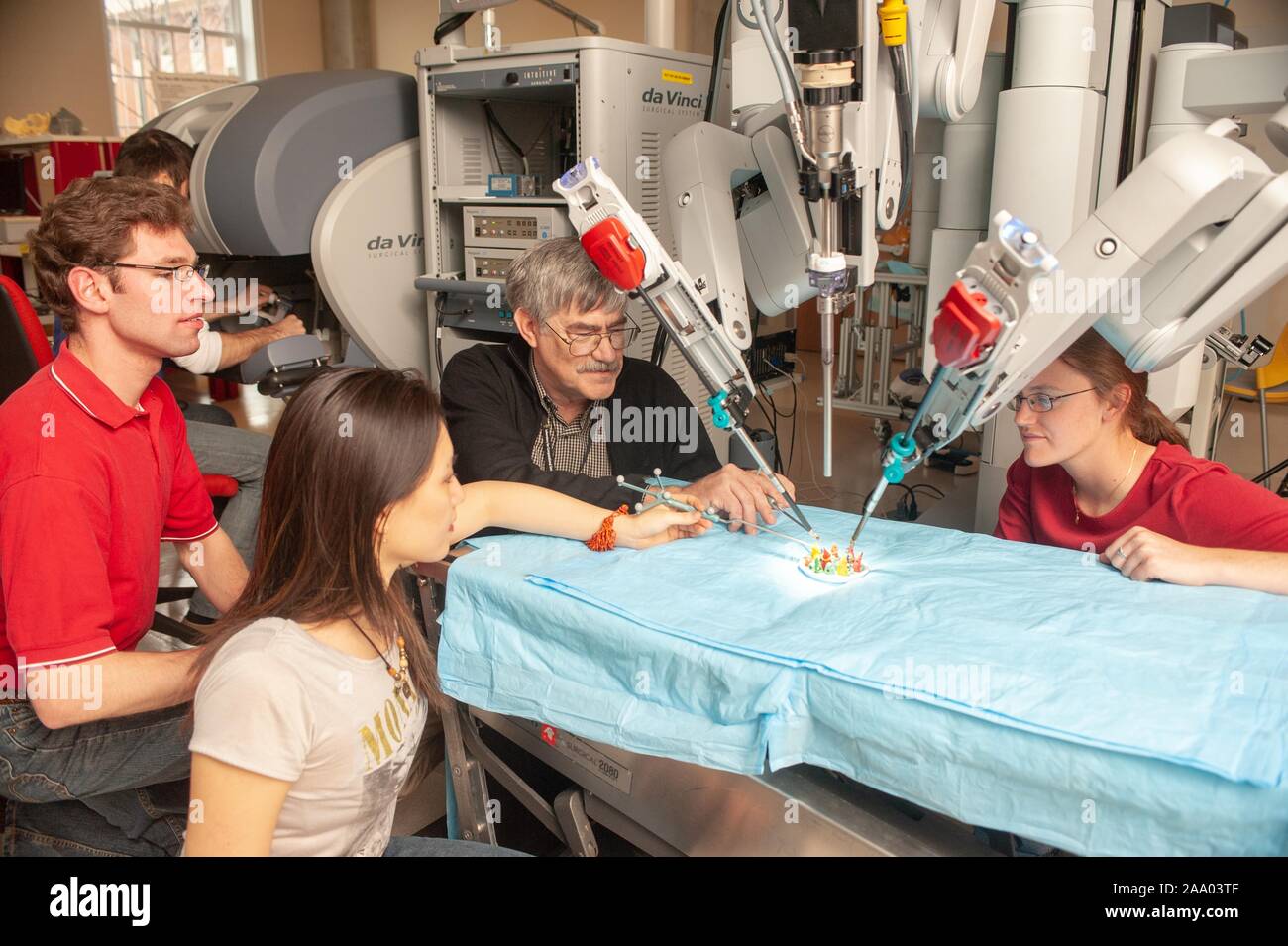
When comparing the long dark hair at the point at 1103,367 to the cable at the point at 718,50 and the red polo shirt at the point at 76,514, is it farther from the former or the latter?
the red polo shirt at the point at 76,514

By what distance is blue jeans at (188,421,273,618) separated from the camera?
2477mm

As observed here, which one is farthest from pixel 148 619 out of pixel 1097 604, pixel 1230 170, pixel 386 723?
pixel 1230 170

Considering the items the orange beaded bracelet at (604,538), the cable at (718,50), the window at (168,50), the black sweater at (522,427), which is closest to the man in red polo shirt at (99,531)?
the black sweater at (522,427)

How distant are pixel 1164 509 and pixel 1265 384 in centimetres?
283

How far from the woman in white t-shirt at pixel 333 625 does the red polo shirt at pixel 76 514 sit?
0.29m

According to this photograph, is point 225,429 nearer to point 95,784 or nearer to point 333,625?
point 95,784

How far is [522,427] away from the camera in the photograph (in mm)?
1905

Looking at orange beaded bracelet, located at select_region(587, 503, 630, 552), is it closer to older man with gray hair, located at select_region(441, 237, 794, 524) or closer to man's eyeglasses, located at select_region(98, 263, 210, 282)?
older man with gray hair, located at select_region(441, 237, 794, 524)

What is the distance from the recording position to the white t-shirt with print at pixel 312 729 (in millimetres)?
978

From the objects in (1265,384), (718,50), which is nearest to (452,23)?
(718,50)

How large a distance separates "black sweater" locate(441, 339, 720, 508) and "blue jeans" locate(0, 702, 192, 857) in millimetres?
652

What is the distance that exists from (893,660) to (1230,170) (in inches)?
27.2

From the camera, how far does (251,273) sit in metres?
2.76

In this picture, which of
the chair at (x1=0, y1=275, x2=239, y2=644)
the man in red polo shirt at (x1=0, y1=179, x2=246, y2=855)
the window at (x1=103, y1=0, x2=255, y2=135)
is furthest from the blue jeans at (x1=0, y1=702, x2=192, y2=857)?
the window at (x1=103, y1=0, x2=255, y2=135)
